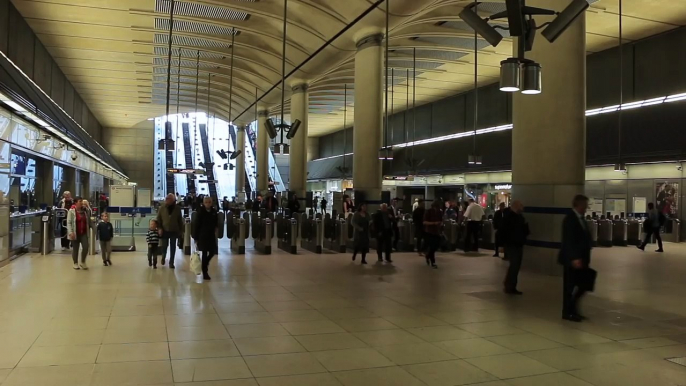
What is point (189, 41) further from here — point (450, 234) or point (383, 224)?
point (383, 224)

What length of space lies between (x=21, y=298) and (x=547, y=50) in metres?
9.73

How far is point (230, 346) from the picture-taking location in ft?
16.1

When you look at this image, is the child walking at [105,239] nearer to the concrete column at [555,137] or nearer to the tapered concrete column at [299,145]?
the concrete column at [555,137]

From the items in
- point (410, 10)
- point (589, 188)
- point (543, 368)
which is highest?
point (410, 10)

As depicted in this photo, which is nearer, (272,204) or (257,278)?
(257,278)

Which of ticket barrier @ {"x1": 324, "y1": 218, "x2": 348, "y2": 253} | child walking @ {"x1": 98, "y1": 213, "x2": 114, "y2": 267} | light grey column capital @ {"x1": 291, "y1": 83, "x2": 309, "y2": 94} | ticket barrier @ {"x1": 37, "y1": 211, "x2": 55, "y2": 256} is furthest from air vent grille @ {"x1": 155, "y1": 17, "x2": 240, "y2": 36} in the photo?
child walking @ {"x1": 98, "y1": 213, "x2": 114, "y2": 267}

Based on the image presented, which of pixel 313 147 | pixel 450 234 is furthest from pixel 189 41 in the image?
pixel 313 147

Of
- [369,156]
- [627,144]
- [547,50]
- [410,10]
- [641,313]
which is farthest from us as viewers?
[627,144]

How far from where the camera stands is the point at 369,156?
16453 mm

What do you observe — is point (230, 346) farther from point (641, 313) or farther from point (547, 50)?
point (547, 50)

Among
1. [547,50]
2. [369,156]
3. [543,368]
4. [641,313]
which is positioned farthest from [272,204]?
[543,368]

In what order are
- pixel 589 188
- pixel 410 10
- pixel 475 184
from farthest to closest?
pixel 475 184, pixel 589 188, pixel 410 10

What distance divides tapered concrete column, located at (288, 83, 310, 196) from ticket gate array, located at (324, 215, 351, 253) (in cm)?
888

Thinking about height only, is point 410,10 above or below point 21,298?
above
